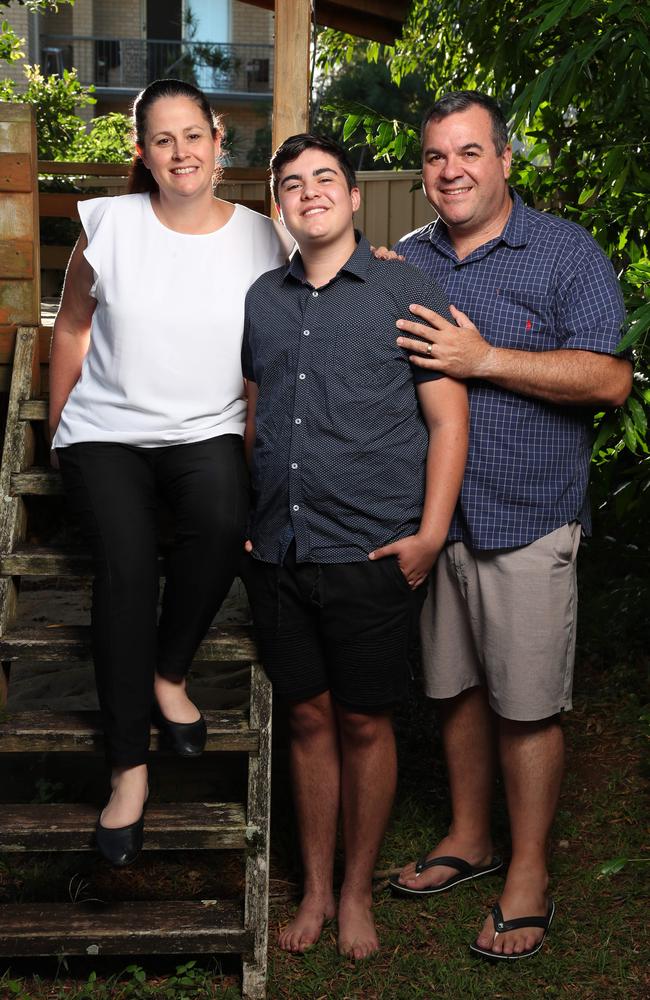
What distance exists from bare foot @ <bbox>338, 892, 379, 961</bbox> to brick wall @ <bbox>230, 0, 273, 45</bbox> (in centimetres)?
1977

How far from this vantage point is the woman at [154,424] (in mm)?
2822

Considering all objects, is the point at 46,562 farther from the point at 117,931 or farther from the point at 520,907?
the point at 520,907

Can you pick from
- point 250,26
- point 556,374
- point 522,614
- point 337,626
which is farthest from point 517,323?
point 250,26

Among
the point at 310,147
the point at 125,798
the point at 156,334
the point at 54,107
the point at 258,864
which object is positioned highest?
the point at 54,107

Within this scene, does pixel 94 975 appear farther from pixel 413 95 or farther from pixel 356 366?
pixel 413 95

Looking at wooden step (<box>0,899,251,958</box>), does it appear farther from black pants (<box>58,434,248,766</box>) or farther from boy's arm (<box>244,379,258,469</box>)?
boy's arm (<box>244,379,258,469</box>)

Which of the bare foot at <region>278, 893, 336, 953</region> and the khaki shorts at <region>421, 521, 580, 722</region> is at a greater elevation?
the khaki shorts at <region>421, 521, 580, 722</region>

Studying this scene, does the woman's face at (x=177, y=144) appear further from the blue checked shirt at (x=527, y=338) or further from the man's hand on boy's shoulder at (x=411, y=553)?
the man's hand on boy's shoulder at (x=411, y=553)

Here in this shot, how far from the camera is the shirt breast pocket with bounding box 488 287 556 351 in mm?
2887

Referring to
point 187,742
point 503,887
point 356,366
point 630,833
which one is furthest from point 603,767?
point 356,366

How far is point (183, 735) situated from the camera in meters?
2.98

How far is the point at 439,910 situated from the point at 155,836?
0.98 metres

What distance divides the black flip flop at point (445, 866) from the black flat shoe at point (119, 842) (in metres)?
1.01

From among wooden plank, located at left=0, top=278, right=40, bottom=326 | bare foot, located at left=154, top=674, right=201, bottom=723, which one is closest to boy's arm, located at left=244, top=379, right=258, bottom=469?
bare foot, located at left=154, top=674, right=201, bottom=723
